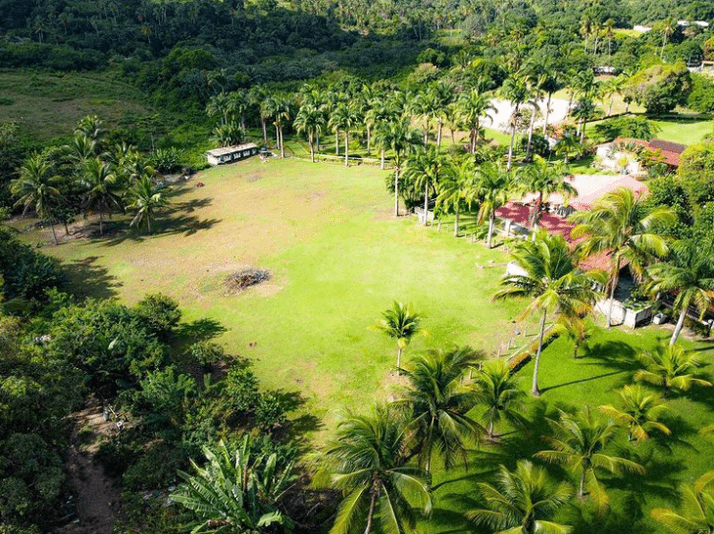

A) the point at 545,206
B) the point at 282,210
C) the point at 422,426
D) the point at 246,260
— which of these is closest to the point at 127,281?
the point at 246,260

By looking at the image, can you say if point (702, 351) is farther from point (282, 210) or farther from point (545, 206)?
point (282, 210)

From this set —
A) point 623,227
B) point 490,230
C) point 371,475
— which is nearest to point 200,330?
point 371,475

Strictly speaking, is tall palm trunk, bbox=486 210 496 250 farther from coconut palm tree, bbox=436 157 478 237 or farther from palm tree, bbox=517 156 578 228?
palm tree, bbox=517 156 578 228

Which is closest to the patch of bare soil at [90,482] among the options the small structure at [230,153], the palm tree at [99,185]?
the palm tree at [99,185]

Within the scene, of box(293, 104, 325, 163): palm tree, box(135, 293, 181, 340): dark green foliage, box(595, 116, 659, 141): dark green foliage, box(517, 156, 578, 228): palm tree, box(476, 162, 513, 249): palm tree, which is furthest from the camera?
box(293, 104, 325, 163): palm tree

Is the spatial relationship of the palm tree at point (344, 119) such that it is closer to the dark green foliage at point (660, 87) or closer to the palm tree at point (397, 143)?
the palm tree at point (397, 143)

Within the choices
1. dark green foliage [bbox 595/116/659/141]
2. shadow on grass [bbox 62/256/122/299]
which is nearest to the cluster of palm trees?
shadow on grass [bbox 62/256/122/299]

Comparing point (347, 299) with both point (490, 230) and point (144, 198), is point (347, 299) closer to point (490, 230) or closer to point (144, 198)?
point (490, 230)
